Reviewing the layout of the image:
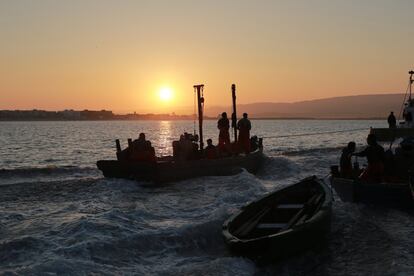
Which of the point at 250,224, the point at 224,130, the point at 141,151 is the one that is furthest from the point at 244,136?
the point at 250,224

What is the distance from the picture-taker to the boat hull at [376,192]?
12977mm

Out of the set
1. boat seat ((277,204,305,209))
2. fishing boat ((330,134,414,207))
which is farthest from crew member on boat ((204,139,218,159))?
boat seat ((277,204,305,209))

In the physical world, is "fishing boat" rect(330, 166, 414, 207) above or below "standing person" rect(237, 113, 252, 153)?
below

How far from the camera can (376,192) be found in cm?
1337

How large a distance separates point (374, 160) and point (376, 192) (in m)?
0.99

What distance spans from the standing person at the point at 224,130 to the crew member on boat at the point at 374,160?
30.8 ft

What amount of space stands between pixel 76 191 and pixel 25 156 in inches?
872

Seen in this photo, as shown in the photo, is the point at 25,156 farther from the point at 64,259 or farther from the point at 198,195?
the point at 64,259

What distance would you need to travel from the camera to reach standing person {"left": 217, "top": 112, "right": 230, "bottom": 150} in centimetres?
2250

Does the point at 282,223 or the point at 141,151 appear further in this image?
the point at 141,151

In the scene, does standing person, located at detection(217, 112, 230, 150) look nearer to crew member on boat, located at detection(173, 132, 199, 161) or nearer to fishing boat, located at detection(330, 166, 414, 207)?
crew member on boat, located at detection(173, 132, 199, 161)

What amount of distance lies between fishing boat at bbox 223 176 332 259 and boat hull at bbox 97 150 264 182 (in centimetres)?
774

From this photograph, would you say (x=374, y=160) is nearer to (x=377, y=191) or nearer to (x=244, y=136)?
(x=377, y=191)

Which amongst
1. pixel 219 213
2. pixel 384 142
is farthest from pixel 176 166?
pixel 384 142
